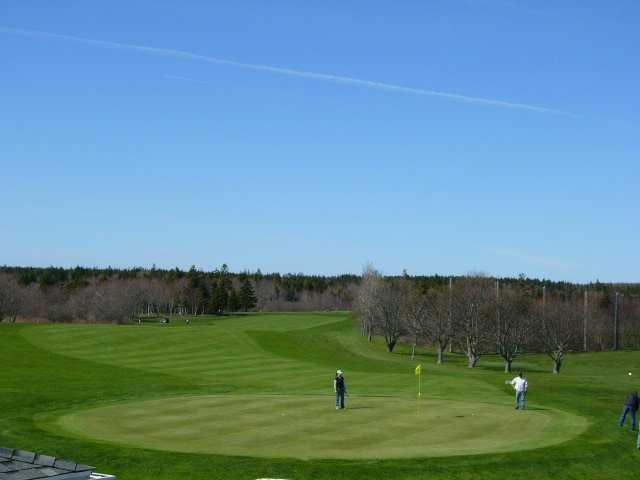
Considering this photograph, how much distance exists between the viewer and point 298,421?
38.8 metres

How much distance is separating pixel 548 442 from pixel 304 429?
10847 millimetres

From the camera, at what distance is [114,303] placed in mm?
185375

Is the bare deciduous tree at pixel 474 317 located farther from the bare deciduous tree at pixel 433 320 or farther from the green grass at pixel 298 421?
the green grass at pixel 298 421

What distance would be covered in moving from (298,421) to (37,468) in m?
22.5

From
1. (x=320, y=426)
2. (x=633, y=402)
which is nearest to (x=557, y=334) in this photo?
(x=633, y=402)

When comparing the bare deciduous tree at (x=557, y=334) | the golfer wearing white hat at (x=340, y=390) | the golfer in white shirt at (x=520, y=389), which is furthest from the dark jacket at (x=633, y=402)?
the bare deciduous tree at (x=557, y=334)

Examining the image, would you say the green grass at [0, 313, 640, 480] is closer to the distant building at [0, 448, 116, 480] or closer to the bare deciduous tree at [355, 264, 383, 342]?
the distant building at [0, 448, 116, 480]

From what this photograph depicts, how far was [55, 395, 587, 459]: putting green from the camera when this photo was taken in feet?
106

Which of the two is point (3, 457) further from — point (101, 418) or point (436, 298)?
point (436, 298)

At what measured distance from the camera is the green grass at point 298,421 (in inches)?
1169

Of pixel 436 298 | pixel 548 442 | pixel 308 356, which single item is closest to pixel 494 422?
pixel 548 442

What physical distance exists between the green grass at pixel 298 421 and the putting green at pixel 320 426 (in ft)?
0.28

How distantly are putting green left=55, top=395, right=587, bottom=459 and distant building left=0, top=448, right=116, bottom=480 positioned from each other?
45.0 ft

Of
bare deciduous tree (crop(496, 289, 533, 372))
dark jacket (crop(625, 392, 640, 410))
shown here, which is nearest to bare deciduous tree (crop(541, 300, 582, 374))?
bare deciduous tree (crop(496, 289, 533, 372))
